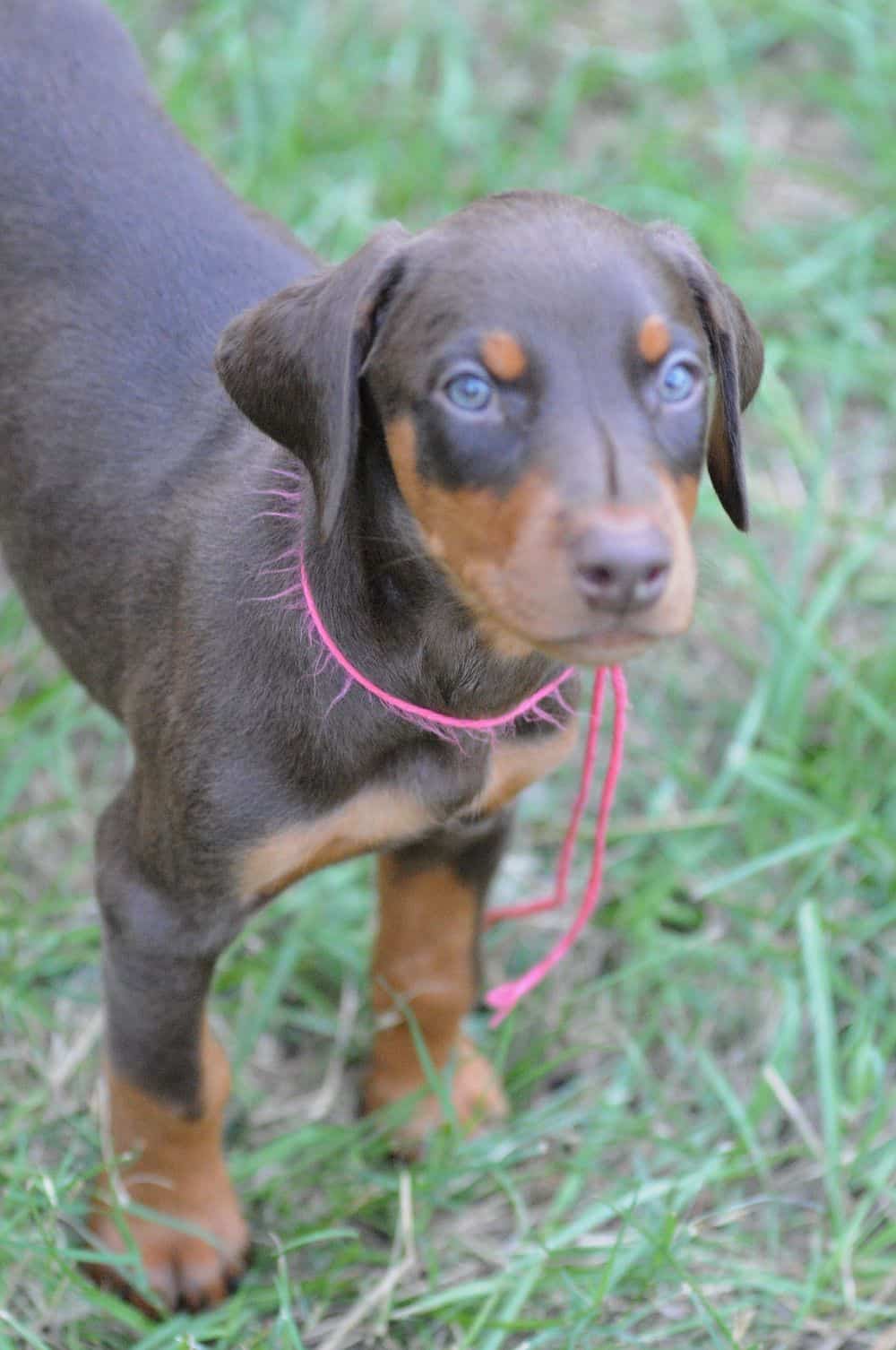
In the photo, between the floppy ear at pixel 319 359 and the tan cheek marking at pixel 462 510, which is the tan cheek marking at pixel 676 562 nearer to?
the tan cheek marking at pixel 462 510

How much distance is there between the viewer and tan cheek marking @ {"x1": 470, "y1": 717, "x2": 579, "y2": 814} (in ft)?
12.8

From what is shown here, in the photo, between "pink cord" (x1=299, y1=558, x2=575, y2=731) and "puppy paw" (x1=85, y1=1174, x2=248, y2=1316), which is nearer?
"pink cord" (x1=299, y1=558, x2=575, y2=731)

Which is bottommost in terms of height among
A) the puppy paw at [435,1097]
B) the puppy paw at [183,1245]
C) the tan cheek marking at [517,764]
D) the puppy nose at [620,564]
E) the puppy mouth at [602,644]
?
the puppy paw at [435,1097]

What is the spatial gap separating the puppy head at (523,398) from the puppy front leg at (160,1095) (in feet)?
3.45

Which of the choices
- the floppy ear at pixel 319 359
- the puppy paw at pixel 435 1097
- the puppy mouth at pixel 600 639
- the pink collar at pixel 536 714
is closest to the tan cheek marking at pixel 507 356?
the floppy ear at pixel 319 359

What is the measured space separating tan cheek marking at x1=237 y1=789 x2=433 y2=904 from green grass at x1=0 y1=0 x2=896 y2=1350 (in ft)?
2.92

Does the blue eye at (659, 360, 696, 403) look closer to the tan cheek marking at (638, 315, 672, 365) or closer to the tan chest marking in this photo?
the tan cheek marking at (638, 315, 672, 365)

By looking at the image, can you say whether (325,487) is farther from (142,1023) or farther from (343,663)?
(142,1023)

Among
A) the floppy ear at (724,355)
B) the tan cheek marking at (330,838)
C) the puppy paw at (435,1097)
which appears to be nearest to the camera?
the floppy ear at (724,355)

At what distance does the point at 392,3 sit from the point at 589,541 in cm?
531

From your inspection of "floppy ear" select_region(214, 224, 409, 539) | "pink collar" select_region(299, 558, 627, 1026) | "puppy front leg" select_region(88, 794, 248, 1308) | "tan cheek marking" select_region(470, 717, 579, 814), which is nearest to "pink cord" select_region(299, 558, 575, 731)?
"pink collar" select_region(299, 558, 627, 1026)

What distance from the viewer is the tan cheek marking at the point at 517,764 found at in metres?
3.89

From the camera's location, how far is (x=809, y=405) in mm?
6668

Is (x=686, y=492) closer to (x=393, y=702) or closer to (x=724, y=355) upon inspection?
(x=724, y=355)
